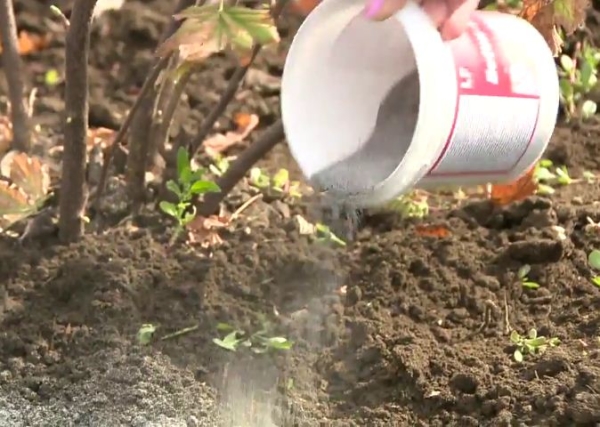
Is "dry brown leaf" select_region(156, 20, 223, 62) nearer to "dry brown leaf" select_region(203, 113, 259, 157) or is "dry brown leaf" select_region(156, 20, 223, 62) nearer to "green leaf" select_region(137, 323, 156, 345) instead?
"green leaf" select_region(137, 323, 156, 345)

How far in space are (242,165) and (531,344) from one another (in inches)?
17.8

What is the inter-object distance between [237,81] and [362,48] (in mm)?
231

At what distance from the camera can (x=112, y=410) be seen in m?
1.15

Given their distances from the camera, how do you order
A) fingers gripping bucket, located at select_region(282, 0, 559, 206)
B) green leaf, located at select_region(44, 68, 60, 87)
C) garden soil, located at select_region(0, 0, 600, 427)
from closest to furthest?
fingers gripping bucket, located at select_region(282, 0, 559, 206), garden soil, located at select_region(0, 0, 600, 427), green leaf, located at select_region(44, 68, 60, 87)

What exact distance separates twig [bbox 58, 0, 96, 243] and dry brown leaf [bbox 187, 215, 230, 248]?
0.15 metres

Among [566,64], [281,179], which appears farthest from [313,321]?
[566,64]

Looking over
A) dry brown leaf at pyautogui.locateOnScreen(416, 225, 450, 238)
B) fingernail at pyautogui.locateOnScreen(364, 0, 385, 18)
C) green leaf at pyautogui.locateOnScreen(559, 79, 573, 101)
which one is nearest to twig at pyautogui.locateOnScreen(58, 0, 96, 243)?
fingernail at pyautogui.locateOnScreen(364, 0, 385, 18)

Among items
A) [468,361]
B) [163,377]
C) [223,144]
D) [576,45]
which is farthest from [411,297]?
[576,45]

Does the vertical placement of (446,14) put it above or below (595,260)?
above

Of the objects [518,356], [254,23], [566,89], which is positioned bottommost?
[518,356]

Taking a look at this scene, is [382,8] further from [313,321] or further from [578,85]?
[578,85]

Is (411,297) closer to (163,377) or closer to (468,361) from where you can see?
(468,361)

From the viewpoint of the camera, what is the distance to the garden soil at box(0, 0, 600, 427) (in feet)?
3.75

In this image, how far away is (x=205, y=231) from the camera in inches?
55.3
